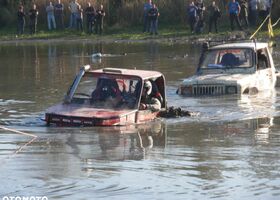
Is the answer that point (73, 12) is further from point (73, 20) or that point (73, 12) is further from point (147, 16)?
point (147, 16)

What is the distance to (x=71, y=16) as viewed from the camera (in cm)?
4919

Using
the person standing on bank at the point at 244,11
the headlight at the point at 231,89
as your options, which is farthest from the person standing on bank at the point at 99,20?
the headlight at the point at 231,89

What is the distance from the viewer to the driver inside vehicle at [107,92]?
18.8m

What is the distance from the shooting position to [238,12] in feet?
147

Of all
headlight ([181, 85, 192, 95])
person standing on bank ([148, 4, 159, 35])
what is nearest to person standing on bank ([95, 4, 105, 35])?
person standing on bank ([148, 4, 159, 35])

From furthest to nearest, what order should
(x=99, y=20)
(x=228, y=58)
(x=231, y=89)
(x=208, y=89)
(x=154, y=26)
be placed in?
(x=99, y=20) → (x=154, y=26) → (x=228, y=58) → (x=208, y=89) → (x=231, y=89)

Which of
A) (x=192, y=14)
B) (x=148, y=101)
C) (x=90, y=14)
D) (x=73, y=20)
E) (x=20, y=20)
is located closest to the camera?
(x=148, y=101)

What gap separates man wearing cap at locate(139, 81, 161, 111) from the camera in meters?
19.1

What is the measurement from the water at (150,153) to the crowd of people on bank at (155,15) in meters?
19.7

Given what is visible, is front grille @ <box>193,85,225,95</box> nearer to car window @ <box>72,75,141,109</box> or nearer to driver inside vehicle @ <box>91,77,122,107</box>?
car window @ <box>72,75,141,109</box>

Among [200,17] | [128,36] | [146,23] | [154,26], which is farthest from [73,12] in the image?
[200,17]

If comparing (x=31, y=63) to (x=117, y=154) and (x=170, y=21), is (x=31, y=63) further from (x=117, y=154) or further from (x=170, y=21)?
(x=117, y=154)

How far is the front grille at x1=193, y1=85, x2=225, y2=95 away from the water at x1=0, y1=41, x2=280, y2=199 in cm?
27

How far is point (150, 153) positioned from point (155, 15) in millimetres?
31508
